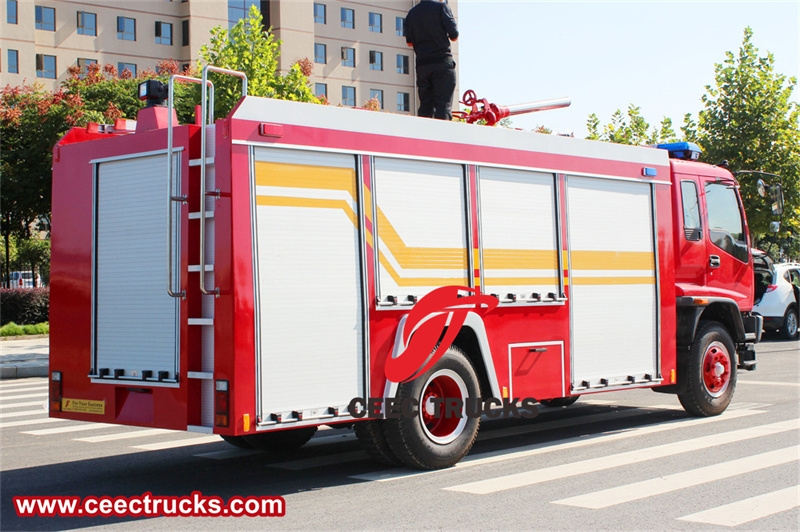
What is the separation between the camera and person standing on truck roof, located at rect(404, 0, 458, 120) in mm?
10094

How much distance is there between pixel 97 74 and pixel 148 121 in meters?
35.6

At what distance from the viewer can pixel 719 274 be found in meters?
11.1

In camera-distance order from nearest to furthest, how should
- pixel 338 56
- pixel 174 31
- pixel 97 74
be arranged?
pixel 97 74 < pixel 174 31 < pixel 338 56

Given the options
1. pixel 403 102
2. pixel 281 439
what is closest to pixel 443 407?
pixel 281 439

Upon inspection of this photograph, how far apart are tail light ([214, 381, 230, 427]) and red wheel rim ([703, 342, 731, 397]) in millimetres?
6083

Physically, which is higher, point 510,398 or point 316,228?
point 316,228

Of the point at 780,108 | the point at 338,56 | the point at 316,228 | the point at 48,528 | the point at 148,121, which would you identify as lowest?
the point at 48,528

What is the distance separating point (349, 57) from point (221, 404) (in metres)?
62.8

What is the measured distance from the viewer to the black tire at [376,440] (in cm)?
761

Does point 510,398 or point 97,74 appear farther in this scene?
point 97,74

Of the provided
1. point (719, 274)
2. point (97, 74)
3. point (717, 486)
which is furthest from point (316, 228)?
point (97, 74)

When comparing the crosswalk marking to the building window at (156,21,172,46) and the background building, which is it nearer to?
the background building

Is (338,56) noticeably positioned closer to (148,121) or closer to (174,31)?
(174,31)

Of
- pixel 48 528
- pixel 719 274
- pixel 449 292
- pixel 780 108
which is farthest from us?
pixel 780 108
